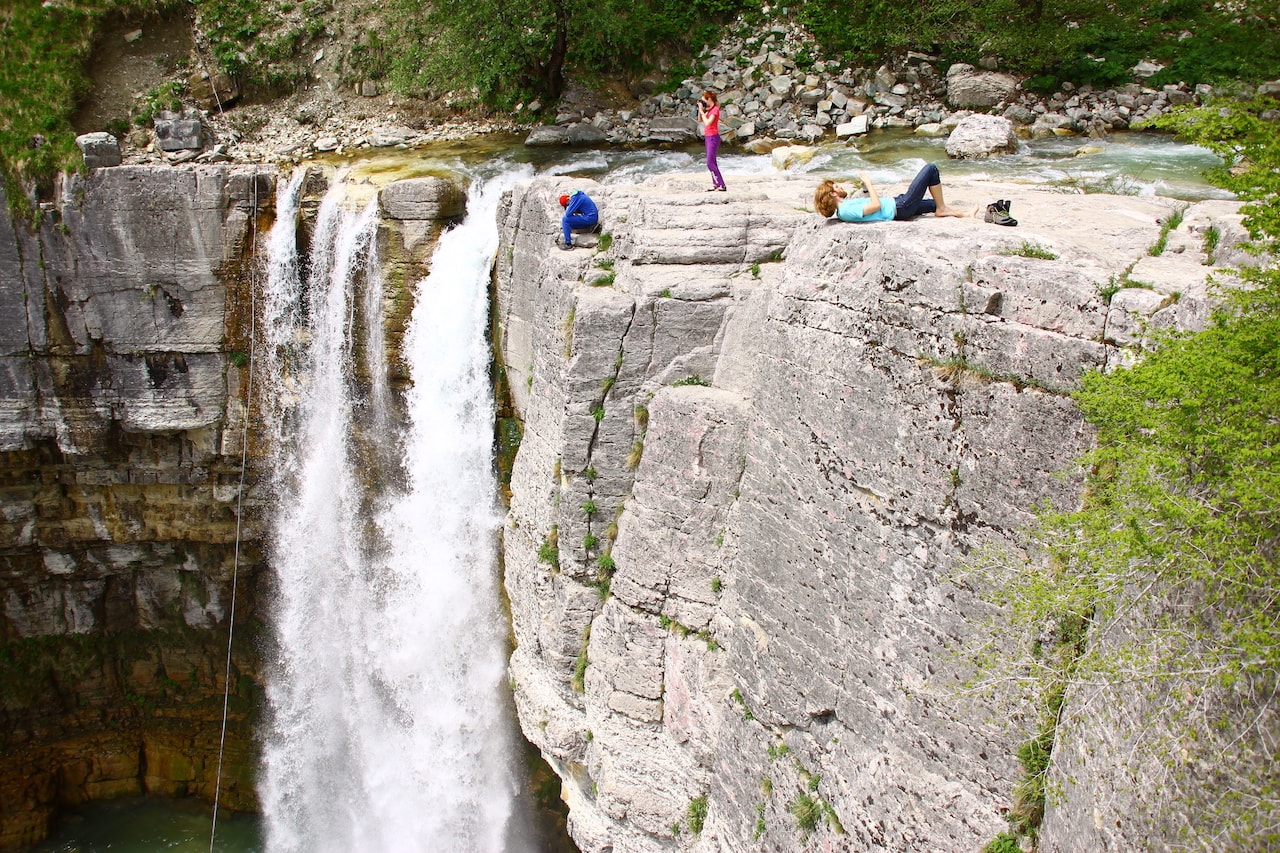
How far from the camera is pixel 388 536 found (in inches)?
589

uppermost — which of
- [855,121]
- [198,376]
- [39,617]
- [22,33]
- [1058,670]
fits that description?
[22,33]

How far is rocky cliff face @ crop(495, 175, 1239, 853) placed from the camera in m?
6.38

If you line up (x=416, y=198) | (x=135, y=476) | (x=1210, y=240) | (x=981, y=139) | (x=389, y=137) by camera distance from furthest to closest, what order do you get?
(x=389, y=137) → (x=135, y=476) → (x=416, y=198) → (x=981, y=139) → (x=1210, y=240)

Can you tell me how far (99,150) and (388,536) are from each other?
8.70 meters

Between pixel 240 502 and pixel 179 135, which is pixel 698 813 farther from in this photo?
pixel 179 135

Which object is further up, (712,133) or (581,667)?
(712,133)

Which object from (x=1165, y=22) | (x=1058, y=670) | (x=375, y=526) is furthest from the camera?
(x=1165, y=22)

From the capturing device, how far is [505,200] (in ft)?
44.0

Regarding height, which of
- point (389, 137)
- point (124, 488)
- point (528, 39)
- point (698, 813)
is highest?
point (528, 39)

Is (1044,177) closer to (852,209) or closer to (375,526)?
(852,209)

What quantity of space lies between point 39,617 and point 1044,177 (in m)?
20.7

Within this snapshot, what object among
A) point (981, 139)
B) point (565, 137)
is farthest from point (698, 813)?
point (565, 137)

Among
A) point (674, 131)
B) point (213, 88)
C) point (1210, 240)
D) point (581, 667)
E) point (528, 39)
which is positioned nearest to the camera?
point (1210, 240)

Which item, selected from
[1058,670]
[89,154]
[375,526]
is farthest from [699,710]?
[89,154]
